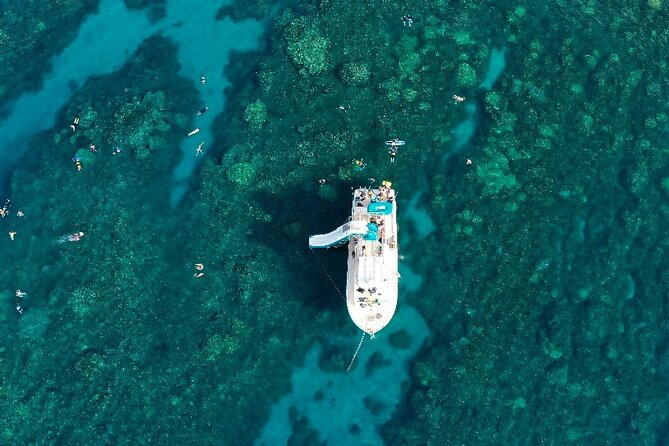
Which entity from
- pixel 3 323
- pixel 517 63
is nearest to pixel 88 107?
pixel 3 323

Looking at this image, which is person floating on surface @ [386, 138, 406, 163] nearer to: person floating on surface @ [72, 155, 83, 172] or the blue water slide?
the blue water slide

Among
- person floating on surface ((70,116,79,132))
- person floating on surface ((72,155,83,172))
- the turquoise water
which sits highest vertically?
person floating on surface ((70,116,79,132))

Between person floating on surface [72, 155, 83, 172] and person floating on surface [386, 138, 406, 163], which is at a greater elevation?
person floating on surface [72, 155, 83, 172]

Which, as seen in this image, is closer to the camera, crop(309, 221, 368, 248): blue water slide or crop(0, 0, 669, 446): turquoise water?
crop(309, 221, 368, 248): blue water slide

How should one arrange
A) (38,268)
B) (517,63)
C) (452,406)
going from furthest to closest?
(517,63)
(38,268)
(452,406)

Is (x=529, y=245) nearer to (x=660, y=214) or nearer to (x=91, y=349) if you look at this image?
(x=660, y=214)

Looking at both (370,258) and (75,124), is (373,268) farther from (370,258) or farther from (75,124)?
(75,124)

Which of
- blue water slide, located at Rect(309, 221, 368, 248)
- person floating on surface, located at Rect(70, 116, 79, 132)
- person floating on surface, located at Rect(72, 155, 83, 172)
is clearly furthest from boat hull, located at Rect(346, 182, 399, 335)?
person floating on surface, located at Rect(70, 116, 79, 132)
